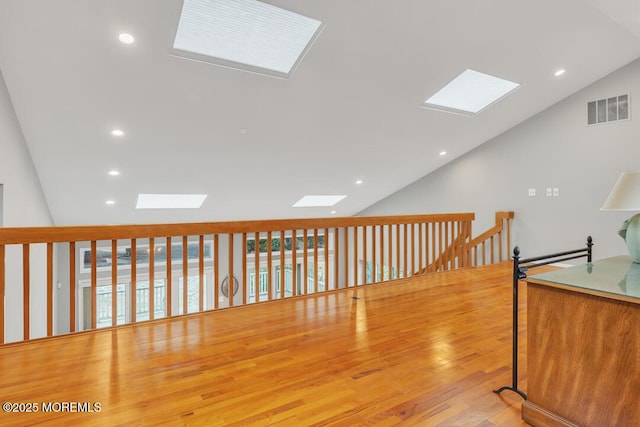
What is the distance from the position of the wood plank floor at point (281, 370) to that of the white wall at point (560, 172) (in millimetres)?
2925

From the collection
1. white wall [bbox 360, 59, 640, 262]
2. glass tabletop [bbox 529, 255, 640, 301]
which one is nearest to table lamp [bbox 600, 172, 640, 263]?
glass tabletop [bbox 529, 255, 640, 301]

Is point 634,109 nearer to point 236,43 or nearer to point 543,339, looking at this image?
point 543,339

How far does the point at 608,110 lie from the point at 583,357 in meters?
4.76

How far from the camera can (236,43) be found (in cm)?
308

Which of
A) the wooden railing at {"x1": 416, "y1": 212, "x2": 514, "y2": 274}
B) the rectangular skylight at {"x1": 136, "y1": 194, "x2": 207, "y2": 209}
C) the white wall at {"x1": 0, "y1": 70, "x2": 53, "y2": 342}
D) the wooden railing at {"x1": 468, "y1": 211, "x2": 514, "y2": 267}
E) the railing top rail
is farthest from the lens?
the rectangular skylight at {"x1": 136, "y1": 194, "x2": 207, "y2": 209}

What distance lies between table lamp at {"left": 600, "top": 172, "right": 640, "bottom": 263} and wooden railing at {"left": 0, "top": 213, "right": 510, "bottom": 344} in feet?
7.00

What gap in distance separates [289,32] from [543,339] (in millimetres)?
2991

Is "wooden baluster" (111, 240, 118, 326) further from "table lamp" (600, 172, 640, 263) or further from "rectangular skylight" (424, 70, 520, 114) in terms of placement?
"rectangular skylight" (424, 70, 520, 114)

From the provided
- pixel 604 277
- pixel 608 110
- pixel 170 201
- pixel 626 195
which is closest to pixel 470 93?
pixel 608 110

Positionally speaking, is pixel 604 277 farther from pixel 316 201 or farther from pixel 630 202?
pixel 316 201

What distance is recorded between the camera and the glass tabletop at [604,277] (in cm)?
Answer: 124

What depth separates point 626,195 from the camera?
4.99 feet

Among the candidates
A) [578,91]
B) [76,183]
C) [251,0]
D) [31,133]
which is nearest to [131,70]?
[251,0]

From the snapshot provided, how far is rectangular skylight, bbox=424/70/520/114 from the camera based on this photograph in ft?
13.9
